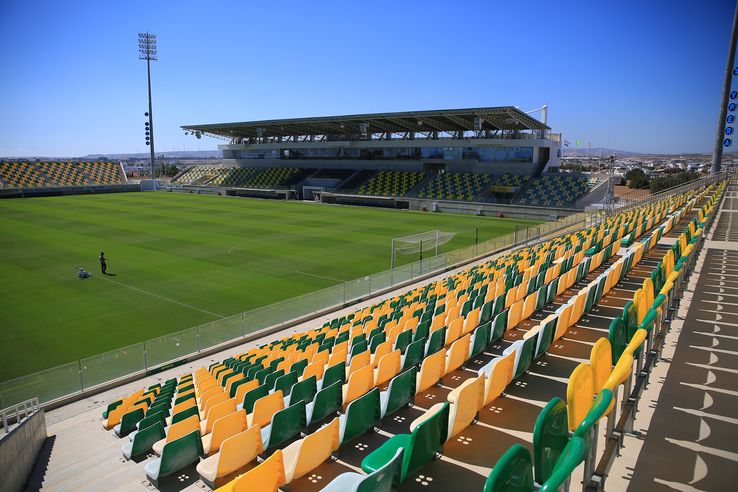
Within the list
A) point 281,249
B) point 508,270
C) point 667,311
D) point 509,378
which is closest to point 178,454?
point 509,378

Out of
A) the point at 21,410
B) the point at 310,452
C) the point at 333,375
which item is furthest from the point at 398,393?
the point at 21,410

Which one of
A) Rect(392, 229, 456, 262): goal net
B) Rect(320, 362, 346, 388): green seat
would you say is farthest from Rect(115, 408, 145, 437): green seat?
Rect(392, 229, 456, 262): goal net

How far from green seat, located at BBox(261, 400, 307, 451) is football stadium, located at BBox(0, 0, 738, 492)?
28mm

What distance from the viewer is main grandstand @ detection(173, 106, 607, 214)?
5247 centimetres

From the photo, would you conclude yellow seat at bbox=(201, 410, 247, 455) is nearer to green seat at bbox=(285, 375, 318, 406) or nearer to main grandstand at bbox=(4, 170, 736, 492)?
main grandstand at bbox=(4, 170, 736, 492)

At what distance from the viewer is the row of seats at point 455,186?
2217 inches

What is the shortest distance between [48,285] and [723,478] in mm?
25060

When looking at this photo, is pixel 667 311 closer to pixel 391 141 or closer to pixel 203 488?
pixel 203 488

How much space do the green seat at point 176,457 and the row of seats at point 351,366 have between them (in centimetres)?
3

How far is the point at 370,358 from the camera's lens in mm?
8188

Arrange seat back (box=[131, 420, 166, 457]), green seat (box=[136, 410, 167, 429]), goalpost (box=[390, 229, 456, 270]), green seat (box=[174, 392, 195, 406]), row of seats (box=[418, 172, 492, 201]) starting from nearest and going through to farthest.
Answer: seat back (box=[131, 420, 166, 457]) < green seat (box=[136, 410, 167, 429]) < green seat (box=[174, 392, 195, 406]) < goalpost (box=[390, 229, 456, 270]) < row of seats (box=[418, 172, 492, 201])

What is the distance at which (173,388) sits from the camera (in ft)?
33.1

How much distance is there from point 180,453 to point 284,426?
1245mm

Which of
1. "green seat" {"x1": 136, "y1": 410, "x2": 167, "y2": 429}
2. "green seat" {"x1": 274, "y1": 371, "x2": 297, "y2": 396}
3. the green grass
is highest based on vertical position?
"green seat" {"x1": 274, "y1": 371, "x2": 297, "y2": 396}
